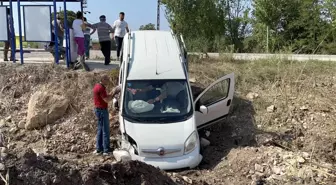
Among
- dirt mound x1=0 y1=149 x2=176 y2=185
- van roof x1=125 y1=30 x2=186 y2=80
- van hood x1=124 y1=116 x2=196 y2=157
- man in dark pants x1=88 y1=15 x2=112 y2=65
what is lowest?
van hood x1=124 y1=116 x2=196 y2=157

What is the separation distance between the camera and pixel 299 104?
1180cm

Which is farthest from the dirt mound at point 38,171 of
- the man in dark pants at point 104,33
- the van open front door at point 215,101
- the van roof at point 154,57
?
the man in dark pants at point 104,33

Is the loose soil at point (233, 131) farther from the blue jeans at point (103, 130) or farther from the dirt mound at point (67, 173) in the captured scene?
the blue jeans at point (103, 130)

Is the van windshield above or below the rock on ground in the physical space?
above

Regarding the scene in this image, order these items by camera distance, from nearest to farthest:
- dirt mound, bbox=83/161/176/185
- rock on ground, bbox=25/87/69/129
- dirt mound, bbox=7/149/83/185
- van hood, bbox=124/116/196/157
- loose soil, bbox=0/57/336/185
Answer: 1. dirt mound, bbox=7/149/83/185
2. dirt mound, bbox=83/161/176/185
3. loose soil, bbox=0/57/336/185
4. van hood, bbox=124/116/196/157
5. rock on ground, bbox=25/87/69/129

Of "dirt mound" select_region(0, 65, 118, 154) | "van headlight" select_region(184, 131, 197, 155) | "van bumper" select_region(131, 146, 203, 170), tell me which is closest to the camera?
"van bumper" select_region(131, 146, 203, 170)

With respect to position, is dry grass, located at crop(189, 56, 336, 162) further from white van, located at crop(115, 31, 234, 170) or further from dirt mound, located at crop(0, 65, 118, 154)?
dirt mound, located at crop(0, 65, 118, 154)

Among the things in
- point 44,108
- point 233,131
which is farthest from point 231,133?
point 44,108

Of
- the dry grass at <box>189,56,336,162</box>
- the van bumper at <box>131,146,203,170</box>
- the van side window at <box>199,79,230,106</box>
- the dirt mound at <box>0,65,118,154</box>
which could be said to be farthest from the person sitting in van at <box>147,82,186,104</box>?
the dry grass at <box>189,56,336,162</box>

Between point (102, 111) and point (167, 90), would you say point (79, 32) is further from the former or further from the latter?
point (167, 90)

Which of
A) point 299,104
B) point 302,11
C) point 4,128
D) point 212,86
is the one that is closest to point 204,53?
point 299,104

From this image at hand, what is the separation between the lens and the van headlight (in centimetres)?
824

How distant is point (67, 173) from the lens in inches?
198

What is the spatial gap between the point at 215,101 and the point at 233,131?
4.48ft
